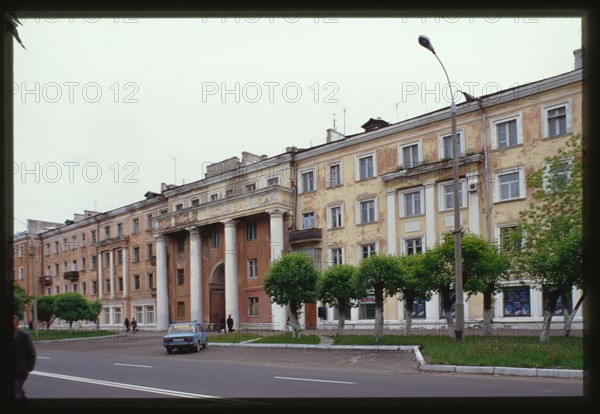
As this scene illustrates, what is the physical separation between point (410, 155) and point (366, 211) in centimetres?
475

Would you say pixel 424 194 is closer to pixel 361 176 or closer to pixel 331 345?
pixel 361 176

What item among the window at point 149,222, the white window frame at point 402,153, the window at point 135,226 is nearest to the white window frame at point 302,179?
the white window frame at point 402,153

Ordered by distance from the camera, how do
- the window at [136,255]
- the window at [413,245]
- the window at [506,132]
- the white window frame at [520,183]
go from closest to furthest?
the white window frame at [520,183], the window at [506,132], the window at [413,245], the window at [136,255]

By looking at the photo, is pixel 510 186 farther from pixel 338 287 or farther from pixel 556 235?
pixel 338 287

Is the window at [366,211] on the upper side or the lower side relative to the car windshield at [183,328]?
upper

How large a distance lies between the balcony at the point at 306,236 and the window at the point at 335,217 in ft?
3.36

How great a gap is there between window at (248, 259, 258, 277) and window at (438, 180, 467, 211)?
52.3ft

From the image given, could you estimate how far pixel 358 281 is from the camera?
26609 millimetres

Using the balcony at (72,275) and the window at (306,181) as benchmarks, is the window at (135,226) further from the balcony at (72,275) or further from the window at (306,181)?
the window at (306,181)

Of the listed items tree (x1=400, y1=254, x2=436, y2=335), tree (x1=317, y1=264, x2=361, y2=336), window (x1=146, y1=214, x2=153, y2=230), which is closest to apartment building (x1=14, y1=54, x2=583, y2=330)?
window (x1=146, y1=214, x2=153, y2=230)

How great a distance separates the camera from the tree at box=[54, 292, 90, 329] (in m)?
→ 48.2

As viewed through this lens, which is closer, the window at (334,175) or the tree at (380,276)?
the tree at (380,276)

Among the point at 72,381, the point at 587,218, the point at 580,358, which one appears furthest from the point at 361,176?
the point at 587,218

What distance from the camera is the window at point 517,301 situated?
29.9 metres
